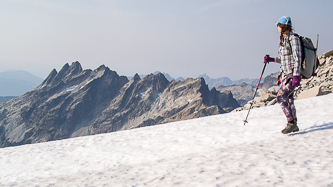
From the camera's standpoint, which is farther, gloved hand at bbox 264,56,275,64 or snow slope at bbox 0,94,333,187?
gloved hand at bbox 264,56,275,64

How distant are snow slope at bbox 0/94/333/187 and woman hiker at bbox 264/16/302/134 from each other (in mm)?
994

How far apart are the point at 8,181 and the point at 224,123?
30.4ft

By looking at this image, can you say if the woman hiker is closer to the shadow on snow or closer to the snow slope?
the shadow on snow

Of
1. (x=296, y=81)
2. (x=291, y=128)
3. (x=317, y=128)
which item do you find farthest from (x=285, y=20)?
(x=317, y=128)

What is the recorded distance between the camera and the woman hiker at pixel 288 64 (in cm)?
699

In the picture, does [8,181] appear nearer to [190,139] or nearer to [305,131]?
[190,139]

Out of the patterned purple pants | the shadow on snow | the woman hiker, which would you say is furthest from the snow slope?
the woman hiker

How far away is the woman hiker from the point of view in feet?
22.9

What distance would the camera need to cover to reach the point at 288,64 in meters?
7.34

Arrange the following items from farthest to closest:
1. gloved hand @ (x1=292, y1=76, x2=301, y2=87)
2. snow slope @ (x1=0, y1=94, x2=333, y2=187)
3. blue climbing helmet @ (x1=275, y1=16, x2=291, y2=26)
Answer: blue climbing helmet @ (x1=275, y1=16, x2=291, y2=26) → gloved hand @ (x1=292, y1=76, x2=301, y2=87) → snow slope @ (x1=0, y1=94, x2=333, y2=187)

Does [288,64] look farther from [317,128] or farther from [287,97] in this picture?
[317,128]

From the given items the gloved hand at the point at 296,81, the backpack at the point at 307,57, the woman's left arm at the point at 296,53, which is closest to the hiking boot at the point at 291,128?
the gloved hand at the point at 296,81

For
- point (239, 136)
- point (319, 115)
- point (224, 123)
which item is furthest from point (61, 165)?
point (319, 115)

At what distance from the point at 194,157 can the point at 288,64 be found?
4.36 m
